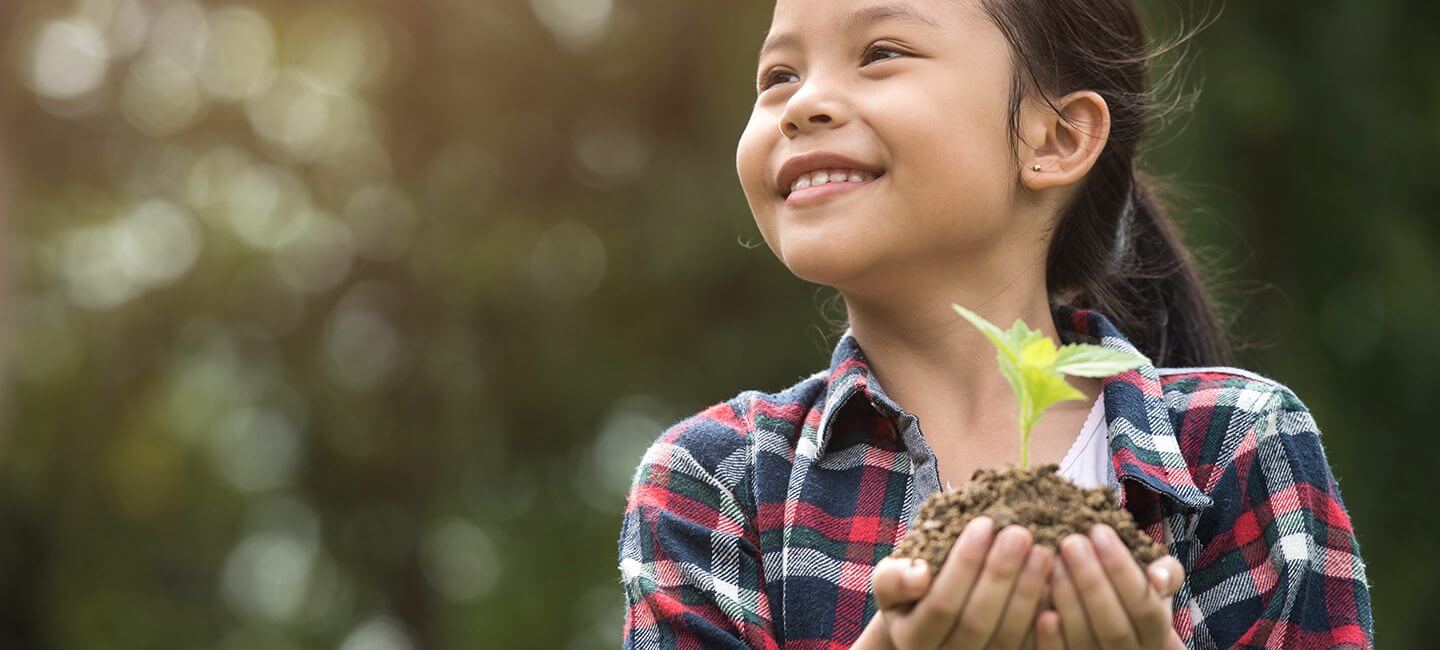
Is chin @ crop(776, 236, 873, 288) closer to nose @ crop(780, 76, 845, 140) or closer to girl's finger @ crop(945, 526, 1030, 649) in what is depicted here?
nose @ crop(780, 76, 845, 140)

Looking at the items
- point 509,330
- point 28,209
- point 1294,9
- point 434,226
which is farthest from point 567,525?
point 1294,9

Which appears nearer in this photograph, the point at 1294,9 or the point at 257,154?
the point at 1294,9

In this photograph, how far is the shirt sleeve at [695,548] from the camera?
2258 mm

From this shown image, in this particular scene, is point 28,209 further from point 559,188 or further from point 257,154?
point 559,188

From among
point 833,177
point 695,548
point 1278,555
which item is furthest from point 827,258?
point 1278,555

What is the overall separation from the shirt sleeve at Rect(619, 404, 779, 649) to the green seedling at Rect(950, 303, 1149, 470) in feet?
1.85

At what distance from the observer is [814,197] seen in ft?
7.56

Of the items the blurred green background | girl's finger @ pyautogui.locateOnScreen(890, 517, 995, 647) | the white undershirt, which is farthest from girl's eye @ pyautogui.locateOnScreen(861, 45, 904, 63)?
the blurred green background

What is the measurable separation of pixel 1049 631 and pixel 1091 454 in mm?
619

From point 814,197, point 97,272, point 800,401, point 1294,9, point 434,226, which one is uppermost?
point 1294,9

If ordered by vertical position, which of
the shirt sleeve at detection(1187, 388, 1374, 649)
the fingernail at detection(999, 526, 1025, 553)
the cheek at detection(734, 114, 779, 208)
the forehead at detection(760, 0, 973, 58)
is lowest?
the shirt sleeve at detection(1187, 388, 1374, 649)

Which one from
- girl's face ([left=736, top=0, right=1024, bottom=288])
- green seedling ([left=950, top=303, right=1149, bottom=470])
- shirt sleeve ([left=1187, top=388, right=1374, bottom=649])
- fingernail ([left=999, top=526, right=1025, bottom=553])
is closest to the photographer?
fingernail ([left=999, top=526, right=1025, bottom=553])

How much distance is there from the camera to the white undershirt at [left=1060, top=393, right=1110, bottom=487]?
2299 mm

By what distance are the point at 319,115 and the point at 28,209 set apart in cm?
166
